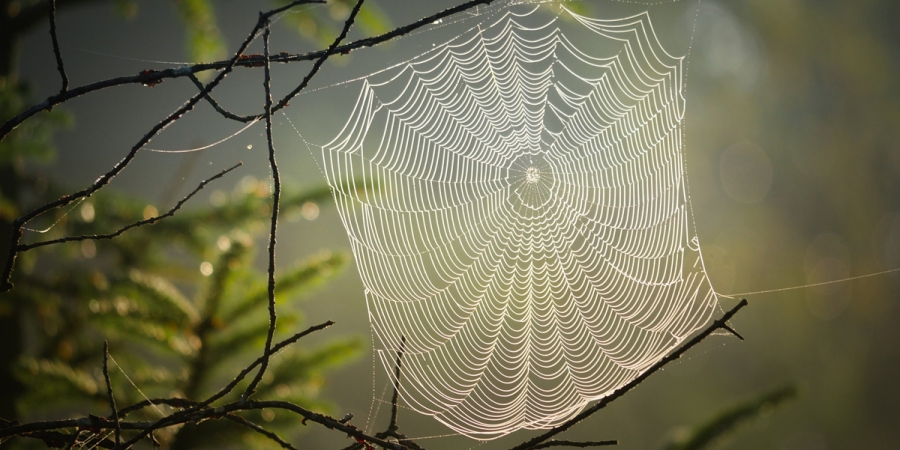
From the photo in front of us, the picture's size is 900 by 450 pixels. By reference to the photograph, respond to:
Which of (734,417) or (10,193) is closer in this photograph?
(734,417)

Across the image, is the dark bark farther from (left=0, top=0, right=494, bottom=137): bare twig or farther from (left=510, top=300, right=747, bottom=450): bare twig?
(left=510, top=300, right=747, bottom=450): bare twig

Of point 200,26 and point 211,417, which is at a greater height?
point 200,26

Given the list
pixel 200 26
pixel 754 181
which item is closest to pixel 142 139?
pixel 200 26

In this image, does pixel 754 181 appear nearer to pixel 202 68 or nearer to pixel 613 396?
pixel 613 396

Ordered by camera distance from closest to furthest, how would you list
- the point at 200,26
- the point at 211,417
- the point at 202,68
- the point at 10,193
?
1. the point at 211,417
2. the point at 202,68
3. the point at 10,193
4. the point at 200,26

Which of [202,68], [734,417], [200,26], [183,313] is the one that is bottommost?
[734,417]

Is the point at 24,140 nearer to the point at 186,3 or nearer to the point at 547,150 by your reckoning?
the point at 186,3

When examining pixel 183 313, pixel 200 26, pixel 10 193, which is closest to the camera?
pixel 183 313

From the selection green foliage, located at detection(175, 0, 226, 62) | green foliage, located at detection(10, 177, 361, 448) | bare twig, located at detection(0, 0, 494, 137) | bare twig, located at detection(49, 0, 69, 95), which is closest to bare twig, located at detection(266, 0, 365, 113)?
bare twig, located at detection(0, 0, 494, 137)
